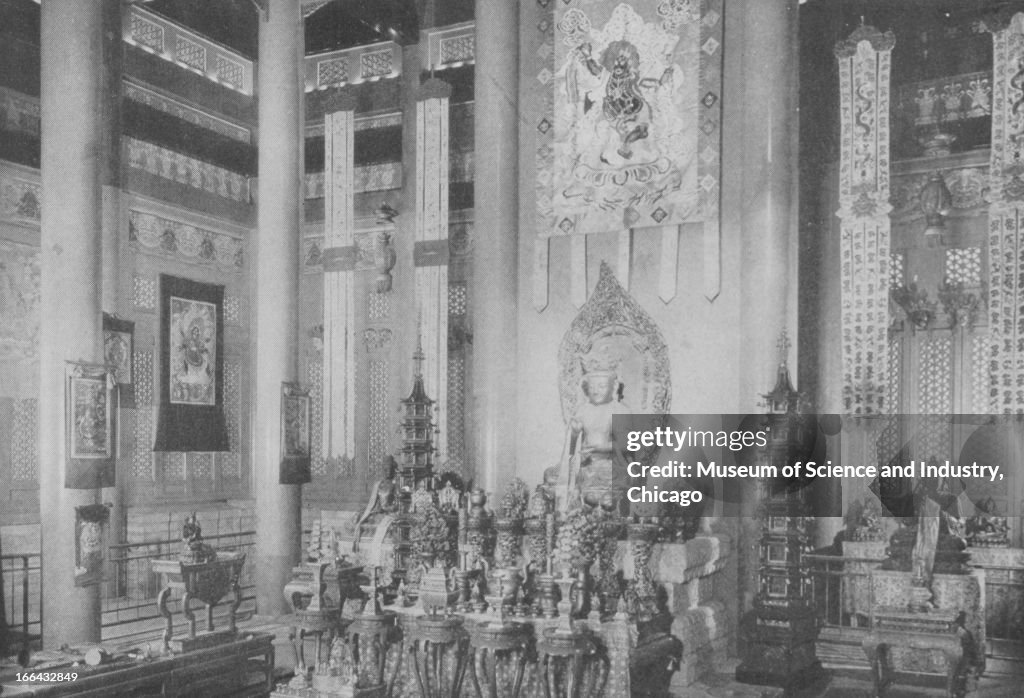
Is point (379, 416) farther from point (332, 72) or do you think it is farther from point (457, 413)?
point (332, 72)

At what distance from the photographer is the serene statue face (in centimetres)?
686

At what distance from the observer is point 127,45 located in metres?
7.57

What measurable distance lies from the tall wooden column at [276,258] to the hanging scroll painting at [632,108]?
2.09 meters

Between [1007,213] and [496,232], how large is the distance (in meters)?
3.66

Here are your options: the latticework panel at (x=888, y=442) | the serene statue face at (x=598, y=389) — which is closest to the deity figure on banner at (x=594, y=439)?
the serene statue face at (x=598, y=389)

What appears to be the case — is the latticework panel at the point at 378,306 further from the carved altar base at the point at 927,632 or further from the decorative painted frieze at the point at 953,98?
the carved altar base at the point at 927,632

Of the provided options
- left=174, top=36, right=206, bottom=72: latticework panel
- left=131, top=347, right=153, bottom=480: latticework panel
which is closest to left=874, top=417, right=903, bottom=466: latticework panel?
left=131, top=347, right=153, bottom=480: latticework panel

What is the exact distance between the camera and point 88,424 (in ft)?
18.3

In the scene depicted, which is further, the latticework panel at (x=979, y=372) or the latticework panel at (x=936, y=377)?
the latticework panel at (x=936, y=377)

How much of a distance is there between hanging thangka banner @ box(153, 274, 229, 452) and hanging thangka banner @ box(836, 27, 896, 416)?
4883mm

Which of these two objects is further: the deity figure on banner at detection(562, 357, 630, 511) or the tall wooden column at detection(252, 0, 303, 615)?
the tall wooden column at detection(252, 0, 303, 615)

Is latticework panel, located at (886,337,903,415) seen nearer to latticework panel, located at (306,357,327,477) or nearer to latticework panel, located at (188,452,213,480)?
latticework panel, located at (306,357,327,477)

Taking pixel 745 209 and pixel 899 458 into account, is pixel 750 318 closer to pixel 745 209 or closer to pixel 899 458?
pixel 745 209

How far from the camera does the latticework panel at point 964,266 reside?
6324 mm
